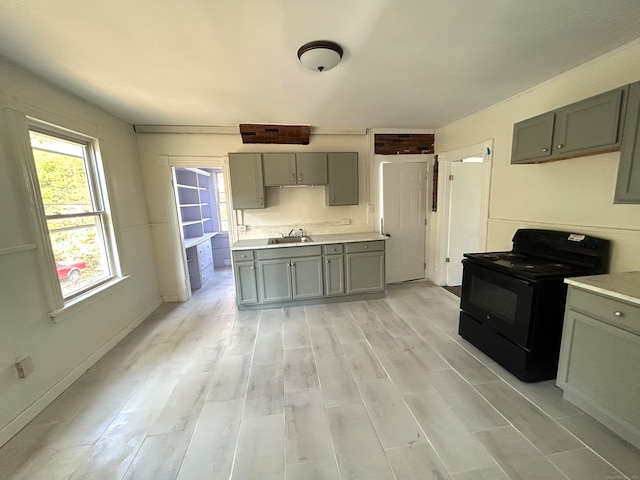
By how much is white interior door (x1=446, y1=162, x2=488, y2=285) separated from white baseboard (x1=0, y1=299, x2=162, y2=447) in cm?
436

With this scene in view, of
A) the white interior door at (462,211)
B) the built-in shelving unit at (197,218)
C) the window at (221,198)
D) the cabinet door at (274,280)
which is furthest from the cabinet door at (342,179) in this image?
Answer: the window at (221,198)

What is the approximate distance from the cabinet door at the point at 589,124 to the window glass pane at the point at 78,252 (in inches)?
161

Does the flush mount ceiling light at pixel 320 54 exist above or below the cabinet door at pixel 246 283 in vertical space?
above

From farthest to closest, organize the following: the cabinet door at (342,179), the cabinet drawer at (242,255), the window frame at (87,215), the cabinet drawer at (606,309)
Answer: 1. the cabinet door at (342,179)
2. the cabinet drawer at (242,255)
3. the window frame at (87,215)
4. the cabinet drawer at (606,309)

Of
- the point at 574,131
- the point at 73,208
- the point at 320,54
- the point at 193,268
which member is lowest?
the point at 193,268

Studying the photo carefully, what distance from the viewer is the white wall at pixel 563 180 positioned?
1.76m

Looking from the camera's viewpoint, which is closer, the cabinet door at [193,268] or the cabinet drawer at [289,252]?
the cabinet drawer at [289,252]

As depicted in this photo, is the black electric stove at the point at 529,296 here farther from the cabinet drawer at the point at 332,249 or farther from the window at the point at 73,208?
the window at the point at 73,208

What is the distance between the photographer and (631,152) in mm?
1517

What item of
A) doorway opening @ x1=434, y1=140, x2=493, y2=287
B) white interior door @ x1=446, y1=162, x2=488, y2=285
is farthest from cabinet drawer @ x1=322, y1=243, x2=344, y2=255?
white interior door @ x1=446, y1=162, x2=488, y2=285

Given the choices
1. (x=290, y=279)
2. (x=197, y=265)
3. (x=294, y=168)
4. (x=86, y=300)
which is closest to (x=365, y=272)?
(x=290, y=279)

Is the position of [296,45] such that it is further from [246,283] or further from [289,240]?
[246,283]

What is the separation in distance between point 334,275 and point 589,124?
8.86 feet

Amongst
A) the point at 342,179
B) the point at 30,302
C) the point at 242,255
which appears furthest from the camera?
the point at 342,179
